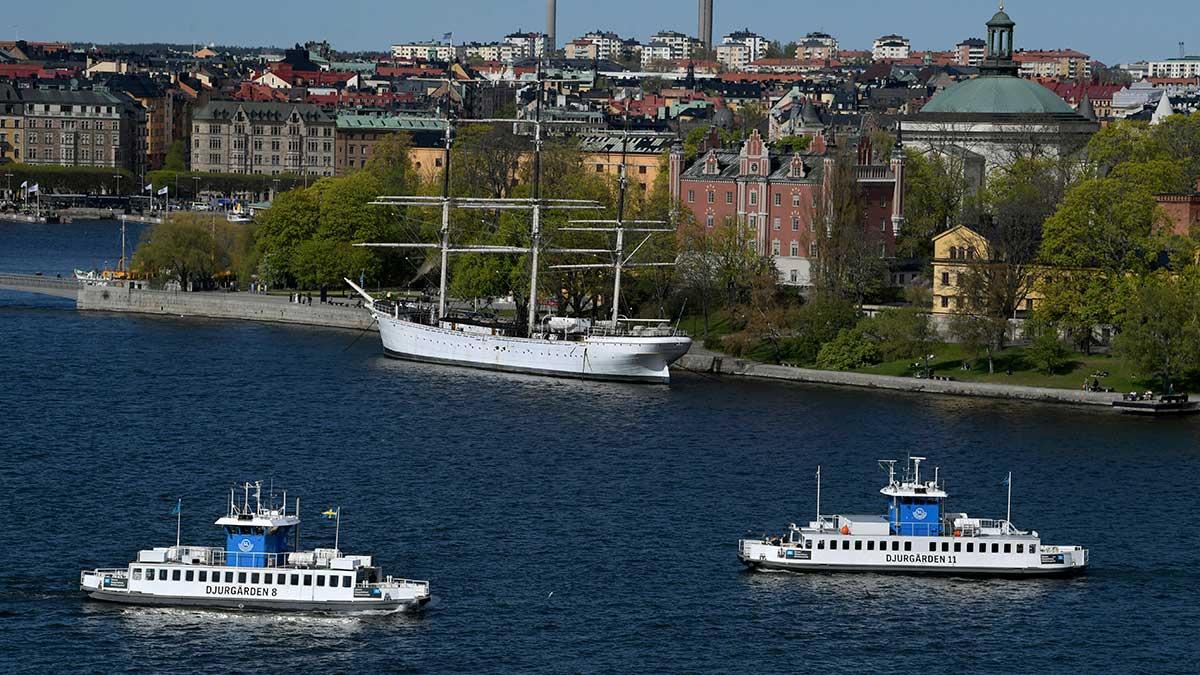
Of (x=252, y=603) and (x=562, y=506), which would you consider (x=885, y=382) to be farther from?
(x=252, y=603)

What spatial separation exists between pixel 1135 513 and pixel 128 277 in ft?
224

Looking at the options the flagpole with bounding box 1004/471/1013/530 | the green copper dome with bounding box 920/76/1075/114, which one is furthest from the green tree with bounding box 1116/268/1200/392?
the green copper dome with bounding box 920/76/1075/114

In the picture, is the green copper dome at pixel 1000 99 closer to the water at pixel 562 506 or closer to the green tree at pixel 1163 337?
the water at pixel 562 506

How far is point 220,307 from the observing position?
115500 mm

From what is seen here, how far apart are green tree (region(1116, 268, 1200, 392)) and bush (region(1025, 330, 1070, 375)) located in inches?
109

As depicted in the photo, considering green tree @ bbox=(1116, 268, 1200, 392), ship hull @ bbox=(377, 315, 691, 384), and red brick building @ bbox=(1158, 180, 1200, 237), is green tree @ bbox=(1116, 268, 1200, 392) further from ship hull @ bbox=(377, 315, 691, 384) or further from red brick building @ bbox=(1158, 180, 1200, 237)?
ship hull @ bbox=(377, 315, 691, 384)

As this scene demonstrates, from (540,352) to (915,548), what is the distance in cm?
4137

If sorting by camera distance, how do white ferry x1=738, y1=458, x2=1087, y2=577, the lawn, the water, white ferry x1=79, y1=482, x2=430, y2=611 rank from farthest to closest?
1. the lawn
2. white ferry x1=738, y1=458, x2=1087, y2=577
3. white ferry x1=79, y1=482, x2=430, y2=611
4. the water

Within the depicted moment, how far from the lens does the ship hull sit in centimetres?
9588

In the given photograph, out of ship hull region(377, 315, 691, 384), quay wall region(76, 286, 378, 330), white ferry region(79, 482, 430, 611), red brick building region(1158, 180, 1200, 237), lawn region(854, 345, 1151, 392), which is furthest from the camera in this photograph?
quay wall region(76, 286, 378, 330)

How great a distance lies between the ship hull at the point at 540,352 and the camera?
315ft

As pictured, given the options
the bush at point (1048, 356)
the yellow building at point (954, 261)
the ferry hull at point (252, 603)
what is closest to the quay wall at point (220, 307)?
the yellow building at point (954, 261)

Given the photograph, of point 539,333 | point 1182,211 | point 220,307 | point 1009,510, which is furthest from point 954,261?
point 1009,510

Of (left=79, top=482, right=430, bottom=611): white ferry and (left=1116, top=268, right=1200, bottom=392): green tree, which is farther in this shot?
(left=1116, top=268, right=1200, bottom=392): green tree
